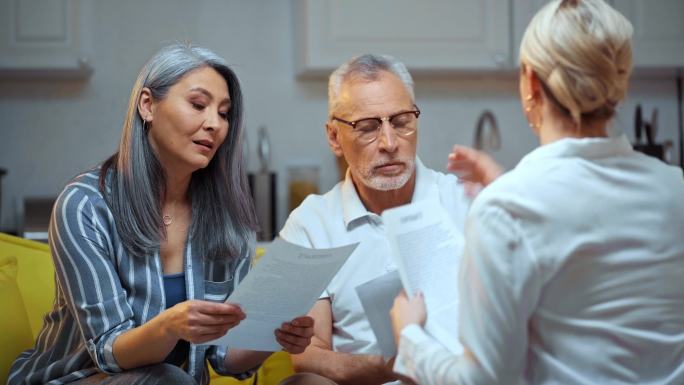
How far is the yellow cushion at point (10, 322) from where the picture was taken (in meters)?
2.04

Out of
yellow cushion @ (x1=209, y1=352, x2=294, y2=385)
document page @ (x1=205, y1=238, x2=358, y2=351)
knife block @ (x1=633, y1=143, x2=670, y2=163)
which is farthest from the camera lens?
knife block @ (x1=633, y1=143, x2=670, y2=163)

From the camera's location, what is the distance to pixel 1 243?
238 centimetres

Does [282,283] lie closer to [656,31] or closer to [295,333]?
[295,333]

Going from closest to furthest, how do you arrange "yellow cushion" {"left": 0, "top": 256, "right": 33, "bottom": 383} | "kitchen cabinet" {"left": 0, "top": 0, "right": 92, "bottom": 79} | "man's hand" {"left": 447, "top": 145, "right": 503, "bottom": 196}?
"man's hand" {"left": 447, "top": 145, "right": 503, "bottom": 196} → "yellow cushion" {"left": 0, "top": 256, "right": 33, "bottom": 383} → "kitchen cabinet" {"left": 0, "top": 0, "right": 92, "bottom": 79}

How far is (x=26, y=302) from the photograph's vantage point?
2.33 metres

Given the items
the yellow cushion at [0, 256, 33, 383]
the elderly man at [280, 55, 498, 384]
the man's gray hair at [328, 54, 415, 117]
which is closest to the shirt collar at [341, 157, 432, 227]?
the elderly man at [280, 55, 498, 384]

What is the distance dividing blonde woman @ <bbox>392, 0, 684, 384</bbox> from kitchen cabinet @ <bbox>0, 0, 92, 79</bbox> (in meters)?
2.58

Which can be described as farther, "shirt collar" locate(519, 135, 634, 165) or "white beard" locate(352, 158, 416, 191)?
"white beard" locate(352, 158, 416, 191)

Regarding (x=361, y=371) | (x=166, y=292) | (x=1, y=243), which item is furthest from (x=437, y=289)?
(x=1, y=243)

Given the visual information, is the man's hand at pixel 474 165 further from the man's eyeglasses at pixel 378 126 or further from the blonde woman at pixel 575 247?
the man's eyeglasses at pixel 378 126

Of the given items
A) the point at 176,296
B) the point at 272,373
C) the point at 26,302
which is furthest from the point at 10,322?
the point at 272,373

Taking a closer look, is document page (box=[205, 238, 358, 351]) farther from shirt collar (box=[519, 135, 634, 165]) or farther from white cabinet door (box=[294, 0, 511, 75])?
white cabinet door (box=[294, 0, 511, 75])

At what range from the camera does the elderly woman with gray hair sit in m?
1.73

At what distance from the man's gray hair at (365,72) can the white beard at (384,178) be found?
178 millimetres
